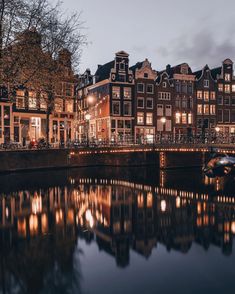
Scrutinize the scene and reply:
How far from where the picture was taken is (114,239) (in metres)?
15.3

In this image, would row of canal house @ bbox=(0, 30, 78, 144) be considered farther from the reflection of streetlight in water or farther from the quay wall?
the reflection of streetlight in water

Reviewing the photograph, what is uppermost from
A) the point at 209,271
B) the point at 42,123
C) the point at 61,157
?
the point at 42,123

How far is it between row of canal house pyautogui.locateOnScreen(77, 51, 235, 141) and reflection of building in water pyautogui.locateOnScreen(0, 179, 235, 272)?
28.2 m

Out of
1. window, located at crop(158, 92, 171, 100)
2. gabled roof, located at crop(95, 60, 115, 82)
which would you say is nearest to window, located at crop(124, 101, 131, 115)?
gabled roof, located at crop(95, 60, 115, 82)

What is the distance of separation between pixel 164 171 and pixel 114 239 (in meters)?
27.6

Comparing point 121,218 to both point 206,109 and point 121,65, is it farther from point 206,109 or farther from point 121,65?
point 206,109

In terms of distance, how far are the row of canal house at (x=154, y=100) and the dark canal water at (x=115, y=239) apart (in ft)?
92.6

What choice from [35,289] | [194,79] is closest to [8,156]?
[35,289]

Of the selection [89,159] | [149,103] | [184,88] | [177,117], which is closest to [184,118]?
[177,117]

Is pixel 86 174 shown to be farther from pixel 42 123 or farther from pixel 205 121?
pixel 205 121

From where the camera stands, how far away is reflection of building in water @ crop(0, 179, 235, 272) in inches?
589

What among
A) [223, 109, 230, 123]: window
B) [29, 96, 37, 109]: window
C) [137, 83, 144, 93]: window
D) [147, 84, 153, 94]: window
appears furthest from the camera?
[223, 109, 230, 123]: window

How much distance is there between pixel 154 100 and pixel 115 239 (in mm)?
46386

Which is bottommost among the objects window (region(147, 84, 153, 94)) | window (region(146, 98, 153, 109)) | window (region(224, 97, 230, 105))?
window (region(146, 98, 153, 109))
